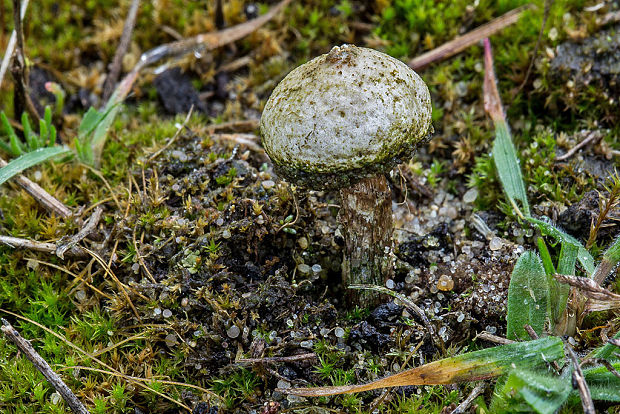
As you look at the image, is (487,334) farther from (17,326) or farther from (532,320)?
(17,326)

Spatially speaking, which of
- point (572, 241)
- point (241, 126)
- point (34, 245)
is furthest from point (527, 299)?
point (34, 245)

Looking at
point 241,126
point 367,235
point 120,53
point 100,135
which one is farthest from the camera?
point 120,53

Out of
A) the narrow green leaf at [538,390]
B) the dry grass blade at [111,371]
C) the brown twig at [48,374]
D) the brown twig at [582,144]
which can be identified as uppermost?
the brown twig at [582,144]

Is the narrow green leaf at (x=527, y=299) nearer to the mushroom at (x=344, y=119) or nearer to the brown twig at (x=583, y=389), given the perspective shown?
the brown twig at (x=583, y=389)

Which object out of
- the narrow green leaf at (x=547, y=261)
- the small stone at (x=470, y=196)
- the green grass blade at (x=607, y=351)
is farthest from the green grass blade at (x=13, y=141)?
the green grass blade at (x=607, y=351)

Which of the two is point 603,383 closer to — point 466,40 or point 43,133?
point 466,40
